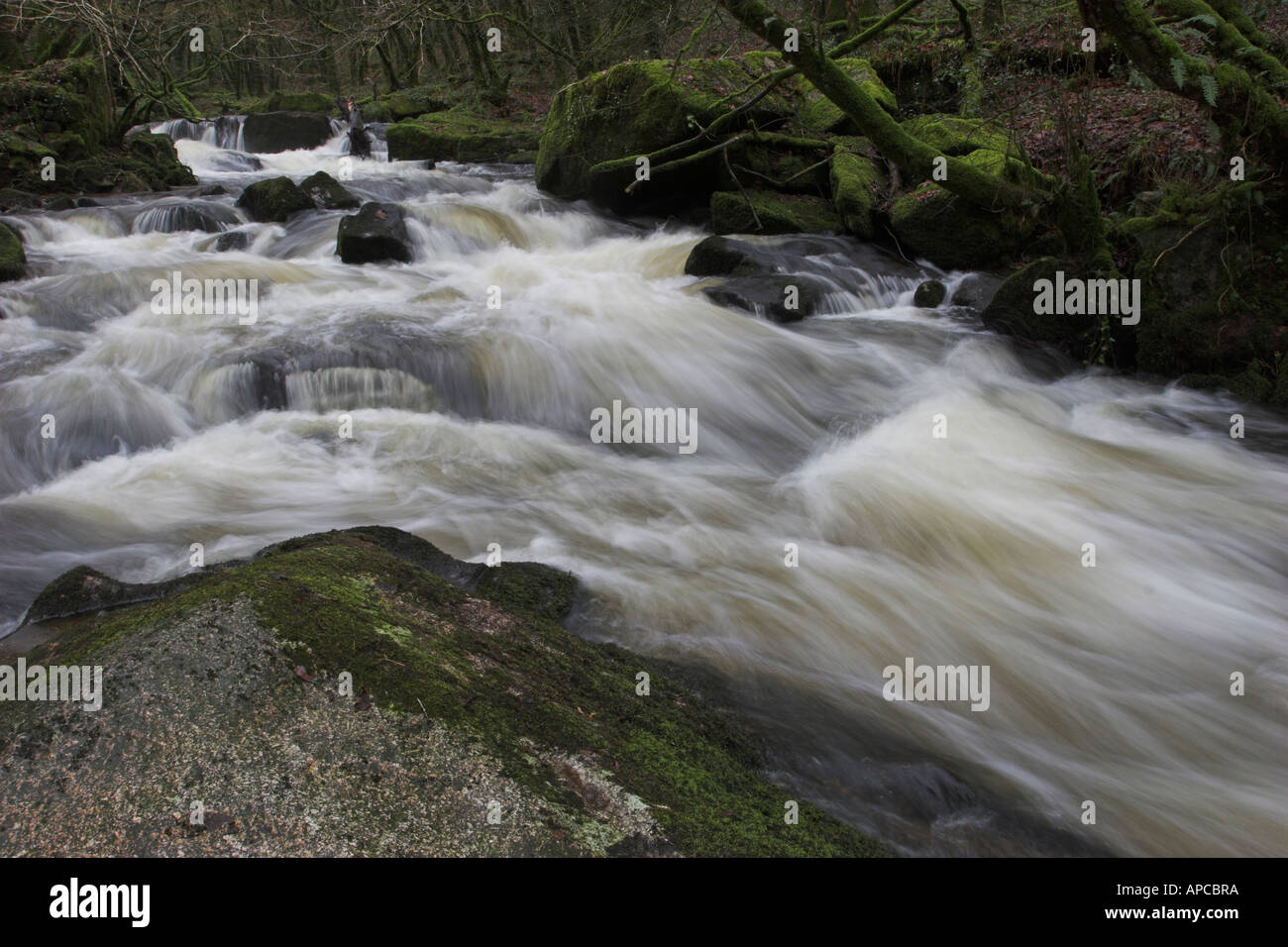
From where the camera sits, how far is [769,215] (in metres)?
11.8

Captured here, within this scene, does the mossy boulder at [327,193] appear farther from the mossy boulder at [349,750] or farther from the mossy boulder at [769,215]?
the mossy boulder at [349,750]

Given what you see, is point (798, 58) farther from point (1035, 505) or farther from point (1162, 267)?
point (1035, 505)

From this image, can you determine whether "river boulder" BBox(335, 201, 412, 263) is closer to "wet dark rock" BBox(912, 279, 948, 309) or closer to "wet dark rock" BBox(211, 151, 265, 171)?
"wet dark rock" BBox(912, 279, 948, 309)

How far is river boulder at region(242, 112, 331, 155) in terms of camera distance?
22922 mm

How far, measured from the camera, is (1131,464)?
22.5ft

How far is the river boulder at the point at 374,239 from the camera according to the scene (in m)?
11.2

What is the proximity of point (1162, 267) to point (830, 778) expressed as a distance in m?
6.81

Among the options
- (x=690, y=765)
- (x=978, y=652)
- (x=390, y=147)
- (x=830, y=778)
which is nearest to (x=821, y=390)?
(x=978, y=652)

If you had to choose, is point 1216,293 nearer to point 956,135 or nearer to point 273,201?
point 956,135

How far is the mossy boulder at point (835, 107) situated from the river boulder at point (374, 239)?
19.9ft

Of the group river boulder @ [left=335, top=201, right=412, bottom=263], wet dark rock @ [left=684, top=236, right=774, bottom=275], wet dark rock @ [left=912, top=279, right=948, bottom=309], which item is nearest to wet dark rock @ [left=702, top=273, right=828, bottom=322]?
wet dark rock @ [left=684, top=236, right=774, bottom=275]

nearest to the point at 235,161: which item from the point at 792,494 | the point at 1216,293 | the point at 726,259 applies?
the point at 726,259

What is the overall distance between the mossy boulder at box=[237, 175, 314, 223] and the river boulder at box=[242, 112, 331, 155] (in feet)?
35.3
